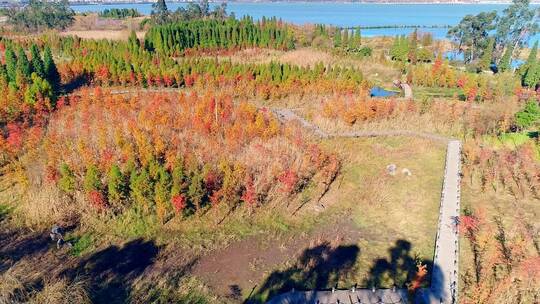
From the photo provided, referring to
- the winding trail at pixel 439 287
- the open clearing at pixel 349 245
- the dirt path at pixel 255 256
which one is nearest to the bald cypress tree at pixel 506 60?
the open clearing at pixel 349 245

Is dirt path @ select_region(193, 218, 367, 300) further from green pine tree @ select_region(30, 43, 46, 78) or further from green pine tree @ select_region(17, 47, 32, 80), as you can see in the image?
green pine tree @ select_region(30, 43, 46, 78)

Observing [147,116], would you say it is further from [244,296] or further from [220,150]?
[244,296]

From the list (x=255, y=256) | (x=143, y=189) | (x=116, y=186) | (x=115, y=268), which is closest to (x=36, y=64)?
(x=116, y=186)

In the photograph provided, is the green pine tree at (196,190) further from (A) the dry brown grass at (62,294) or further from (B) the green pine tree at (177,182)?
(A) the dry brown grass at (62,294)

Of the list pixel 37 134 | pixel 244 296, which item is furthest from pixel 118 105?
pixel 244 296

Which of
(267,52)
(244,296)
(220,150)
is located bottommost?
(244,296)

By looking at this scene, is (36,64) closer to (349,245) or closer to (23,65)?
(23,65)
